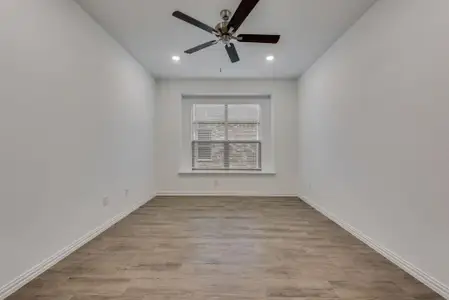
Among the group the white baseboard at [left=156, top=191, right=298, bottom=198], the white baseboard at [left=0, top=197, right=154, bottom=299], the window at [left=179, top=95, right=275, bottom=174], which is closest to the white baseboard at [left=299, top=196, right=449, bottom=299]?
the white baseboard at [left=156, top=191, right=298, bottom=198]

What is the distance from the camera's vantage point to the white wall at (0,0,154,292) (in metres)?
2.22

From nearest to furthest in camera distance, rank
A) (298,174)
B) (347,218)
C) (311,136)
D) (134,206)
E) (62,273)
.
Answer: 1. (62,273)
2. (347,218)
3. (134,206)
4. (311,136)
5. (298,174)

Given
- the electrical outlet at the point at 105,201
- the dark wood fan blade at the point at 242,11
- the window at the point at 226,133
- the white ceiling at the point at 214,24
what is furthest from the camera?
the window at the point at 226,133

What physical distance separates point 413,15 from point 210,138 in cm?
495

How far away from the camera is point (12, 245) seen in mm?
2219

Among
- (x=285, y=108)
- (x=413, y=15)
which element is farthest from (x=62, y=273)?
(x=285, y=108)

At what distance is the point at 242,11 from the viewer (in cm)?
284

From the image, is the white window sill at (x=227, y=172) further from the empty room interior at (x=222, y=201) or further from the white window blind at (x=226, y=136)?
the empty room interior at (x=222, y=201)

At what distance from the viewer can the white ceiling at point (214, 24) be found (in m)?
3.32

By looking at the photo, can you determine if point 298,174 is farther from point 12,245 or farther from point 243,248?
point 12,245

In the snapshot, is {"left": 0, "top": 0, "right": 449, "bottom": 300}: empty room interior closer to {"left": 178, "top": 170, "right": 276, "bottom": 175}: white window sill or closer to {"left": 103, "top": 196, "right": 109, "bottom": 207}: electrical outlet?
{"left": 103, "top": 196, "right": 109, "bottom": 207}: electrical outlet

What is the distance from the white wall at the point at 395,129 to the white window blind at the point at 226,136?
2622 mm

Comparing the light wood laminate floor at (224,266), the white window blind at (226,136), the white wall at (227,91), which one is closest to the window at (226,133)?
the white window blind at (226,136)

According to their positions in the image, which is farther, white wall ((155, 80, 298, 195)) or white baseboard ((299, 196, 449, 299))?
white wall ((155, 80, 298, 195))
